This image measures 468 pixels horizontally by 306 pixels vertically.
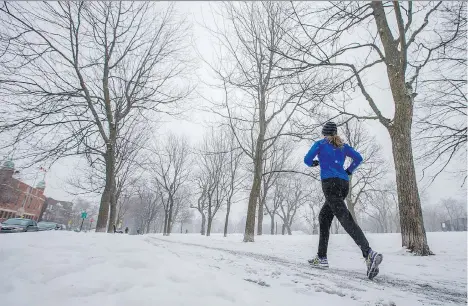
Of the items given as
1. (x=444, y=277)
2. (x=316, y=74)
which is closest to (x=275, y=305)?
(x=444, y=277)

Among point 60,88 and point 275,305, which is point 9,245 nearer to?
point 275,305

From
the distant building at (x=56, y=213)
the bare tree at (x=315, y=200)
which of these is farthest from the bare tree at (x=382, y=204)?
the distant building at (x=56, y=213)

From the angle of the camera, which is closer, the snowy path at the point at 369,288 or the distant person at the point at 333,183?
the snowy path at the point at 369,288

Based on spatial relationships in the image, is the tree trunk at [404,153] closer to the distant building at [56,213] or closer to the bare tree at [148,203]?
the bare tree at [148,203]

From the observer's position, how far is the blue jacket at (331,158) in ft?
10.6

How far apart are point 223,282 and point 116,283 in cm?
78


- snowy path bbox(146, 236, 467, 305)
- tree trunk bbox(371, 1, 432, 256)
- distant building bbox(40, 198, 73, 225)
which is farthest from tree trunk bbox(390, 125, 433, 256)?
distant building bbox(40, 198, 73, 225)

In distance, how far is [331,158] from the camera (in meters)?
3.26

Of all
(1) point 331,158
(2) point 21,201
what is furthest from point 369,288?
(2) point 21,201

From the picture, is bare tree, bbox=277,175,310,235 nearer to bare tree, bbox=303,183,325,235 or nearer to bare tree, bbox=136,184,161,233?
bare tree, bbox=303,183,325,235

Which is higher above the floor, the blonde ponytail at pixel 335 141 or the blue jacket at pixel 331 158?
the blonde ponytail at pixel 335 141

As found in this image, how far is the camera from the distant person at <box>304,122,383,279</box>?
304cm

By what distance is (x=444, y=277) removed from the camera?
3.34m

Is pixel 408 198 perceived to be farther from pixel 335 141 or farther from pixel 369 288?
pixel 369 288
